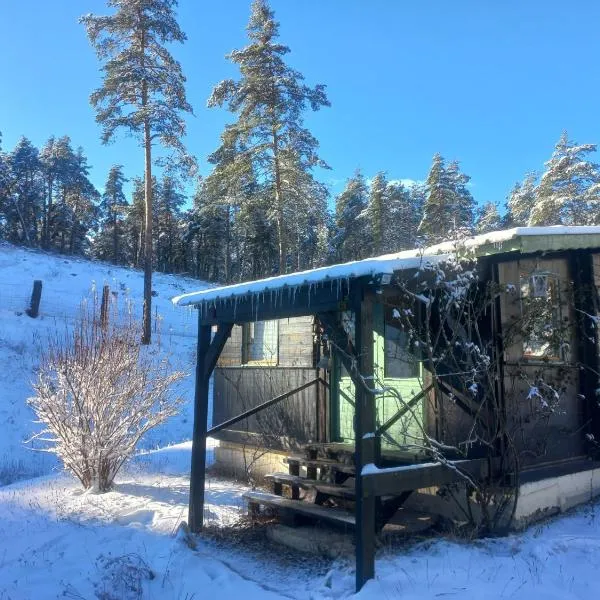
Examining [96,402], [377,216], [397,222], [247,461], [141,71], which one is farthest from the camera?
[397,222]

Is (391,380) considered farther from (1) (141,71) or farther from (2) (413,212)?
→ (2) (413,212)

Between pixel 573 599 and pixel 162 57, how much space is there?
60.0ft

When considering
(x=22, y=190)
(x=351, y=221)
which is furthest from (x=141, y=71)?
(x=22, y=190)

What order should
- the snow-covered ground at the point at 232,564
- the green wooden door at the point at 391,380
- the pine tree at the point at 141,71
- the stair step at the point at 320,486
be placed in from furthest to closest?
1. the pine tree at the point at 141,71
2. the green wooden door at the point at 391,380
3. the stair step at the point at 320,486
4. the snow-covered ground at the point at 232,564

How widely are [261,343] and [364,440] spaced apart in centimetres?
481

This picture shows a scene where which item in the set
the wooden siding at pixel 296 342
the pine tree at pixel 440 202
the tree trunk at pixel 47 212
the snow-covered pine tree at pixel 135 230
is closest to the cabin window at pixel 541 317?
the wooden siding at pixel 296 342

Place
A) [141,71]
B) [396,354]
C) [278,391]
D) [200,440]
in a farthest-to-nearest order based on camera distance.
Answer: [141,71] < [278,391] < [396,354] < [200,440]

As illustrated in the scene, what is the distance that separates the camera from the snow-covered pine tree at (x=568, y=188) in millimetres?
24391

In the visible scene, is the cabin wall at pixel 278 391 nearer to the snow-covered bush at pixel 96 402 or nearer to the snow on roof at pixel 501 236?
the snow-covered bush at pixel 96 402

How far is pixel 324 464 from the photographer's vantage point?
21.8 ft

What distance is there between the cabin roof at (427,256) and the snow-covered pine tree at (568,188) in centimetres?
1979

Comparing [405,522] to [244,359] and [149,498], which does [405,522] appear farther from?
[244,359]

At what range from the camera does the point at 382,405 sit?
7.30 m

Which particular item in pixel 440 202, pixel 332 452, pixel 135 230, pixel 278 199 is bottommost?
A: pixel 332 452
